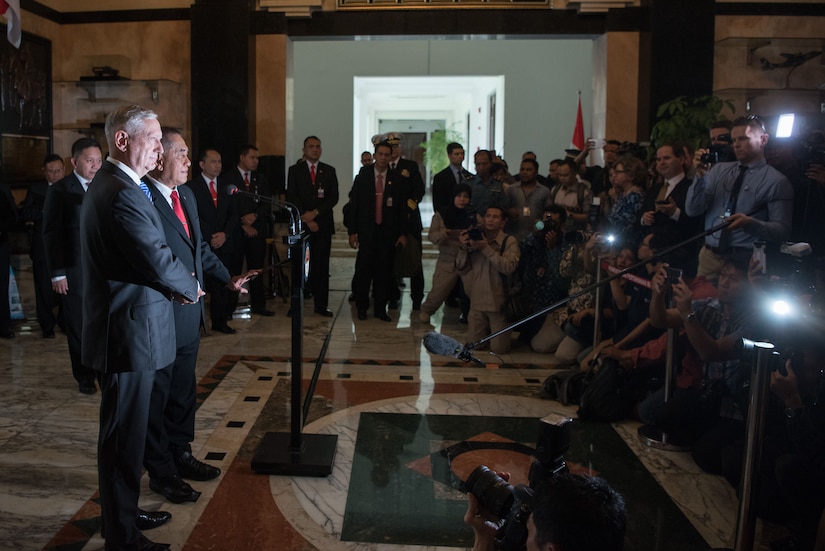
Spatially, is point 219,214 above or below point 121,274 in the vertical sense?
above

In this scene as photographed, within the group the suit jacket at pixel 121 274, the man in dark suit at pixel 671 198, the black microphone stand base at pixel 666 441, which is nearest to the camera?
the suit jacket at pixel 121 274

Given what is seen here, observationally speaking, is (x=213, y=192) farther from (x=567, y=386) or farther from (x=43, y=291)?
(x=567, y=386)

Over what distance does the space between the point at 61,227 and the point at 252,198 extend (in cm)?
321

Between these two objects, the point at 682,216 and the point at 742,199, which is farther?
the point at 682,216

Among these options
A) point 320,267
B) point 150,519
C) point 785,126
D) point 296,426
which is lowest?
point 150,519

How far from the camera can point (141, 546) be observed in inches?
108

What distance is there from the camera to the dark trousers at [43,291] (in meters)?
6.29

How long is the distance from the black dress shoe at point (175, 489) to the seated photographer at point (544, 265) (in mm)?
3491

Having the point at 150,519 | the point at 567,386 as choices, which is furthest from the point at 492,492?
the point at 567,386

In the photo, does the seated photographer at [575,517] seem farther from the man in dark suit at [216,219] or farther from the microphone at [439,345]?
the man in dark suit at [216,219]

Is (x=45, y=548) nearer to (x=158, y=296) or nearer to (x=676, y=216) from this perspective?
(x=158, y=296)

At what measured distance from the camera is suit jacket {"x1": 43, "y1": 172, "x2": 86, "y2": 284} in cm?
425

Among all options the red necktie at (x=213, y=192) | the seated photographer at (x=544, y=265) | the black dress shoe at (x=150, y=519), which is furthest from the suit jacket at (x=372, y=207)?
the black dress shoe at (x=150, y=519)

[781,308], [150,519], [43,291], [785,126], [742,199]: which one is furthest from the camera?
[43,291]
